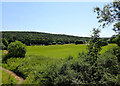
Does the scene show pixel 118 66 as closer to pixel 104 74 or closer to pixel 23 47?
pixel 104 74

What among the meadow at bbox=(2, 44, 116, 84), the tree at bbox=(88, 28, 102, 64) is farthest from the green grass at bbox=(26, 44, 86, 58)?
the tree at bbox=(88, 28, 102, 64)

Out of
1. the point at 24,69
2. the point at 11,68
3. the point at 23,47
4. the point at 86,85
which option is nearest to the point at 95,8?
the point at 86,85

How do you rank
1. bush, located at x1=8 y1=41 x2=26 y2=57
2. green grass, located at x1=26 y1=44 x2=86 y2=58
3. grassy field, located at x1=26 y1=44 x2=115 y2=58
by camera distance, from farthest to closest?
green grass, located at x1=26 y1=44 x2=86 y2=58 → grassy field, located at x1=26 y1=44 x2=115 y2=58 → bush, located at x1=8 y1=41 x2=26 y2=57

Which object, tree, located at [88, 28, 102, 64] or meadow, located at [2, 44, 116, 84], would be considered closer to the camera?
tree, located at [88, 28, 102, 64]

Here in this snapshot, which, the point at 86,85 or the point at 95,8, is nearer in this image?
the point at 95,8

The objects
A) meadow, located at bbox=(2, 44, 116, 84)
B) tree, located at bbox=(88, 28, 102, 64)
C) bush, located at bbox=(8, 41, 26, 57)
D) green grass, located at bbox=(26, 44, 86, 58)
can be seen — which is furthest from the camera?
green grass, located at bbox=(26, 44, 86, 58)

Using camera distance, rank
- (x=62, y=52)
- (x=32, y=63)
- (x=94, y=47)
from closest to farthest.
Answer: (x=94, y=47) < (x=32, y=63) < (x=62, y=52)

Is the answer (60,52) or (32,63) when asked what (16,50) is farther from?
(60,52)

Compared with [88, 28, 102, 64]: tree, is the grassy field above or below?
below

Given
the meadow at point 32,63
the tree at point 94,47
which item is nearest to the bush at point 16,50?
the meadow at point 32,63

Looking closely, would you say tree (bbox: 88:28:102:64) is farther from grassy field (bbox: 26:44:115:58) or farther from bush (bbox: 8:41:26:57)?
bush (bbox: 8:41:26:57)

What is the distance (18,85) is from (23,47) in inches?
220

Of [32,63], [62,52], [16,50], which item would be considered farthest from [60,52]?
[16,50]

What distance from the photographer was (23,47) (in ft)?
32.5
